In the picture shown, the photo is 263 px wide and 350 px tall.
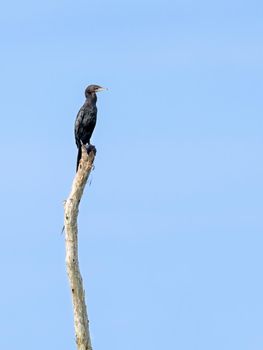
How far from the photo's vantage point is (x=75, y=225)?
16750 millimetres

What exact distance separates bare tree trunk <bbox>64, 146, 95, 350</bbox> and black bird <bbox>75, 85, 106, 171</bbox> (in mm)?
5922

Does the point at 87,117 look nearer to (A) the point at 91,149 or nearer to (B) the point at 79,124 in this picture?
(B) the point at 79,124

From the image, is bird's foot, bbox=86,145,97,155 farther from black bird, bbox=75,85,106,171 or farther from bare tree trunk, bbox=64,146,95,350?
black bird, bbox=75,85,106,171

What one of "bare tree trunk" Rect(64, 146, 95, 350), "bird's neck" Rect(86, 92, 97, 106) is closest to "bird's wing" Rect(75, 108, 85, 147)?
"bird's neck" Rect(86, 92, 97, 106)

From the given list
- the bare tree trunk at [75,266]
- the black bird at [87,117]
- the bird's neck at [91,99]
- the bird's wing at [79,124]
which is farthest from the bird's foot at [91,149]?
the bird's neck at [91,99]

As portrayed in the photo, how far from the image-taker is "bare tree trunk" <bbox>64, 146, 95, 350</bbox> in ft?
54.7

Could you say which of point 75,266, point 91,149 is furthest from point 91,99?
point 75,266

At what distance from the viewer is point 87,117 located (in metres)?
23.0

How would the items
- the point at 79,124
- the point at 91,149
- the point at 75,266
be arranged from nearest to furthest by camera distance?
the point at 75,266 → the point at 91,149 → the point at 79,124

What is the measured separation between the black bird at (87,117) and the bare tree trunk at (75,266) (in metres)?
5.92

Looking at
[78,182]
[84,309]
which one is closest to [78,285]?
[84,309]

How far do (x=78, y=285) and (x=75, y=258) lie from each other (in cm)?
43

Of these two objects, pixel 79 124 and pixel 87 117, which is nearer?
pixel 79 124

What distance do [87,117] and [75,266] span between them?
672 cm
